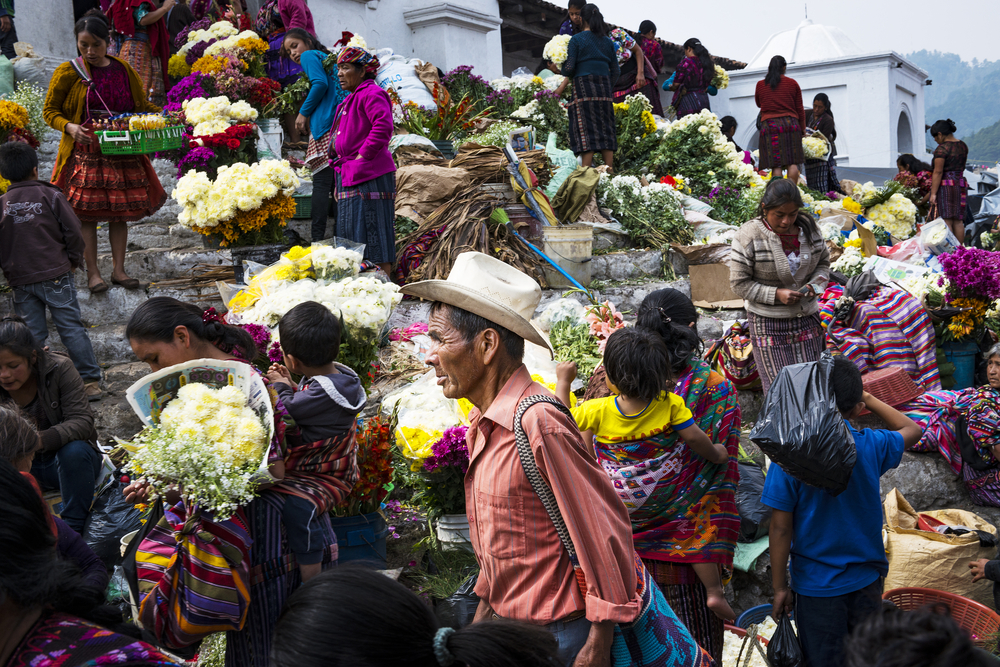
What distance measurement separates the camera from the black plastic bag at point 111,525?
3.49 meters

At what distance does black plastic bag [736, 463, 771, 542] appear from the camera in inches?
169

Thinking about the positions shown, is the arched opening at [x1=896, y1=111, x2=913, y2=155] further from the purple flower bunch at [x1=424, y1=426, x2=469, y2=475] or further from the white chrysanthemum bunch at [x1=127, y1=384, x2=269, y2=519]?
the white chrysanthemum bunch at [x1=127, y1=384, x2=269, y2=519]

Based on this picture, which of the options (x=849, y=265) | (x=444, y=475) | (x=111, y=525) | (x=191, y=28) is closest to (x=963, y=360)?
(x=849, y=265)

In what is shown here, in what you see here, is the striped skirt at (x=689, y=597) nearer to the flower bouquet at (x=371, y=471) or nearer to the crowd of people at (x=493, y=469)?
the crowd of people at (x=493, y=469)

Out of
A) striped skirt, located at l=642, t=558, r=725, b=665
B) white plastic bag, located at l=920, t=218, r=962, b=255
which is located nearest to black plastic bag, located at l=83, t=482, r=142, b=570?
striped skirt, located at l=642, t=558, r=725, b=665

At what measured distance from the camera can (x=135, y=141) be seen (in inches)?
225

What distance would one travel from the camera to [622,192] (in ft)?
A: 28.4

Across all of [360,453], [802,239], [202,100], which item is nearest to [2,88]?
[202,100]

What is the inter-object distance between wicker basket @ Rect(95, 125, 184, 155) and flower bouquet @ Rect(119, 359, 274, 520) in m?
4.10

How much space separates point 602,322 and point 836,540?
2085mm

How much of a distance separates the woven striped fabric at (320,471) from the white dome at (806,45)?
2288 centimetres

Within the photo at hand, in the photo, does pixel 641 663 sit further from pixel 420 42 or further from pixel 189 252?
pixel 420 42

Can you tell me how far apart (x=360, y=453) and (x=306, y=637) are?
2.09 meters

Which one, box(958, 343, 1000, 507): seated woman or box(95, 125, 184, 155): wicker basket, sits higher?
box(95, 125, 184, 155): wicker basket
